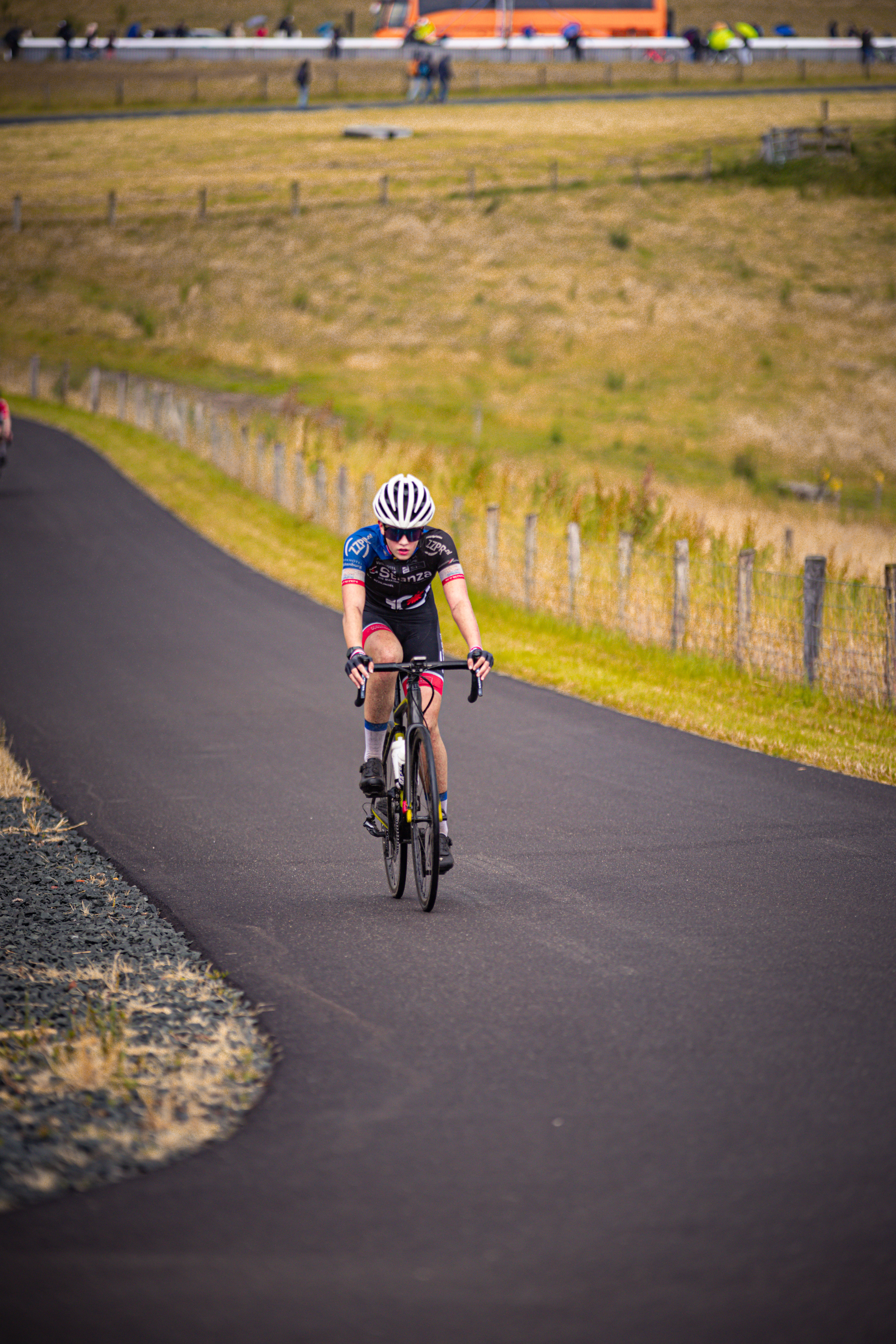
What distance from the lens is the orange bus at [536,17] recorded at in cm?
8831

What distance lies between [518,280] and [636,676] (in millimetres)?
44078

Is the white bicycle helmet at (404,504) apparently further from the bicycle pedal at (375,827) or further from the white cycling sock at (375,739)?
the bicycle pedal at (375,827)

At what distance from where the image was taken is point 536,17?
90.2m

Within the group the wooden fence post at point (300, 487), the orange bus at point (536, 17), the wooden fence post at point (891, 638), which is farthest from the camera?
the orange bus at point (536, 17)

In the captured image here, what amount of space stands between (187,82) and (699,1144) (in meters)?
95.6

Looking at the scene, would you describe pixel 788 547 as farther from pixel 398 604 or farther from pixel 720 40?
pixel 720 40

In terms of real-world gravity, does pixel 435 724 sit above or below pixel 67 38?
below

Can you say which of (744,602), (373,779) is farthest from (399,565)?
(744,602)

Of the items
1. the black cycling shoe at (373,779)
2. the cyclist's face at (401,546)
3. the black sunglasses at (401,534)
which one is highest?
the black sunglasses at (401,534)

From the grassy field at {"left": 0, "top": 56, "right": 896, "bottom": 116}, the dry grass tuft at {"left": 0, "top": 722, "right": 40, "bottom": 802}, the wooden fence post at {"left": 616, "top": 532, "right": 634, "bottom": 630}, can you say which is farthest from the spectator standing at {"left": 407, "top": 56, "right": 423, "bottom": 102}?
the dry grass tuft at {"left": 0, "top": 722, "right": 40, "bottom": 802}

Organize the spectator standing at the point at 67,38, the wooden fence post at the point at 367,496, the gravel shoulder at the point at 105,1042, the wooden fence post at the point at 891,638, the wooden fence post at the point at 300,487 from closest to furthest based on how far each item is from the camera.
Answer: the gravel shoulder at the point at 105,1042 < the wooden fence post at the point at 891,638 < the wooden fence post at the point at 367,496 < the wooden fence post at the point at 300,487 < the spectator standing at the point at 67,38

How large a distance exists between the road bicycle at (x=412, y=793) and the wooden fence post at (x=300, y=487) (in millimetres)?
18544

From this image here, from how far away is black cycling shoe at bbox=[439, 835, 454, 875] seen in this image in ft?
22.2

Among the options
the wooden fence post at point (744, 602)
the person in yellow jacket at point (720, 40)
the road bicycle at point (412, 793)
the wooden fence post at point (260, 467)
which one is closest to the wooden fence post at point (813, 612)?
the wooden fence post at point (744, 602)
